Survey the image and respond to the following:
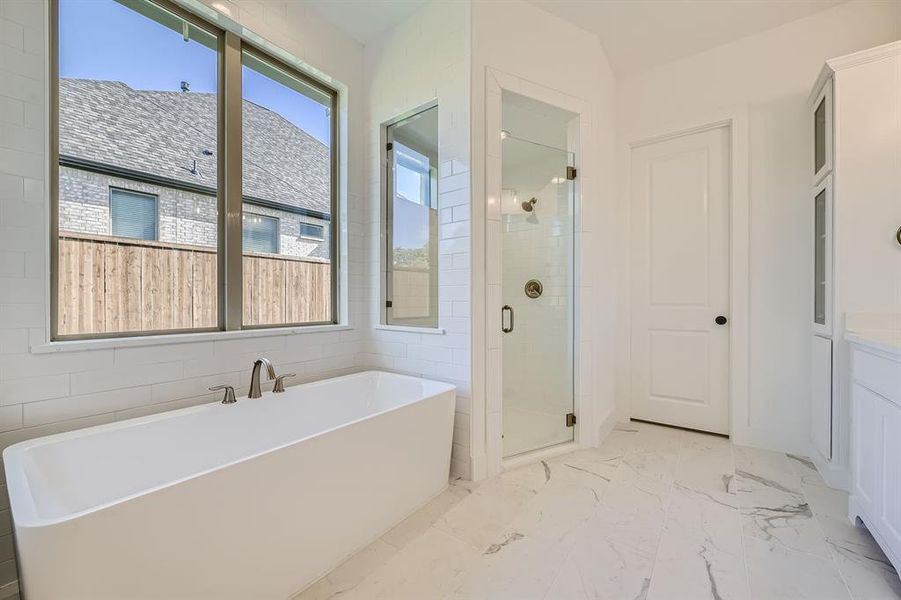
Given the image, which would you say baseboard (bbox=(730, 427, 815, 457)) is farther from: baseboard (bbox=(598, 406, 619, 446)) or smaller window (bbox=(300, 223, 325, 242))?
smaller window (bbox=(300, 223, 325, 242))

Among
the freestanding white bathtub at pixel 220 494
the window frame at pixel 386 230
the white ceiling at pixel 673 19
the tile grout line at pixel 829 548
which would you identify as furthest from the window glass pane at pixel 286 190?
the tile grout line at pixel 829 548

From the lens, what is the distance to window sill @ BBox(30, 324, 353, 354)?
4.91 ft

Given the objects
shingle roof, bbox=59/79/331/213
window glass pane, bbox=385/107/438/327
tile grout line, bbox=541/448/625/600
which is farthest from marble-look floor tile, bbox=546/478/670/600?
shingle roof, bbox=59/79/331/213

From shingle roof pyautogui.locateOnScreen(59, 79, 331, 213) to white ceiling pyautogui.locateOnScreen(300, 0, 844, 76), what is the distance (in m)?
0.84

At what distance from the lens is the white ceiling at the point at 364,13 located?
236 centimetres

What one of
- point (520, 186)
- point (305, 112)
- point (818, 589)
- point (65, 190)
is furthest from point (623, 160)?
point (65, 190)

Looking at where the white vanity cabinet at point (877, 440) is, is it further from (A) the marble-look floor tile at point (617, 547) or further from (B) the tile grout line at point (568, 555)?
(B) the tile grout line at point (568, 555)

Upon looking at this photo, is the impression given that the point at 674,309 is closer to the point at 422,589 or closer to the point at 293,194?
the point at 422,589

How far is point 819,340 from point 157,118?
3970mm

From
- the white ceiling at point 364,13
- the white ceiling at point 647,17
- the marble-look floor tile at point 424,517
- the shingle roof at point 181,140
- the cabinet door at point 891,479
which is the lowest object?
the marble-look floor tile at point 424,517

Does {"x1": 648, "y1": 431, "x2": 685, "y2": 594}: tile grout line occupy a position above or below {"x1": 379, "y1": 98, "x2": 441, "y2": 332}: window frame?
below

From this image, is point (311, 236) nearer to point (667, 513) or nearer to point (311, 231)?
point (311, 231)

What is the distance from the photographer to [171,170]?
1.92 meters

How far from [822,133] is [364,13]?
298 cm
